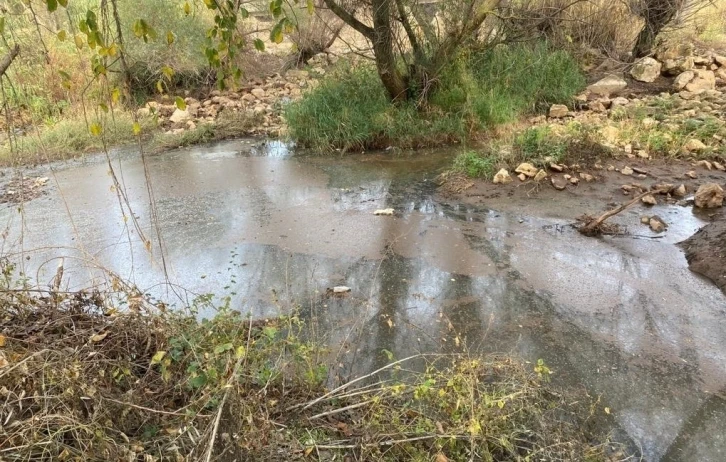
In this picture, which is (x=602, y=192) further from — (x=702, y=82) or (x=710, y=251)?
(x=702, y=82)

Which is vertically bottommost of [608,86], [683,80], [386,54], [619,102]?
[619,102]

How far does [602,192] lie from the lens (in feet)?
16.8

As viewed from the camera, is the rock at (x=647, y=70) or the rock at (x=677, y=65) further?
the rock at (x=647, y=70)

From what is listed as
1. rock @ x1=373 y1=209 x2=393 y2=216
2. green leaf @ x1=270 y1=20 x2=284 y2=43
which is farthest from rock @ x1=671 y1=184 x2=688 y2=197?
green leaf @ x1=270 y1=20 x2=284 y2=43

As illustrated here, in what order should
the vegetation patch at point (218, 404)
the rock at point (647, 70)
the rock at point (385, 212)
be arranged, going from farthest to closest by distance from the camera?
the rock at point (647, 70)
the rock at point (385, 212)
the vegetation patch at point (218, 404)

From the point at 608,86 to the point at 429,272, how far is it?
5.82m

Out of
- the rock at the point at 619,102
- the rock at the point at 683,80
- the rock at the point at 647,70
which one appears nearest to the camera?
the rock at the point at 619,102

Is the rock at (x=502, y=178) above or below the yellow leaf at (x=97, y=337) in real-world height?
below

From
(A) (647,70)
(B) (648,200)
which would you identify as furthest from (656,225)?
(A) (647,70)

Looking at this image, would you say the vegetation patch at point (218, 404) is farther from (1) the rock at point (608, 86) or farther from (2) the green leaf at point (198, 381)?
(1) the rock at point (608, 86)

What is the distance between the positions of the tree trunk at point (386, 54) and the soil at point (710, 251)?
13.8ft

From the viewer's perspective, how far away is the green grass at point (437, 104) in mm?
6938

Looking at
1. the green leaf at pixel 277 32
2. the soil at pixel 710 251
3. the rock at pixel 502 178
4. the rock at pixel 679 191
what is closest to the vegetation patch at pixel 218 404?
the green leaf at pixel 277 32

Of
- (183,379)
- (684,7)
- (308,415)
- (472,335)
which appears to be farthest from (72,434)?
(684,7)
